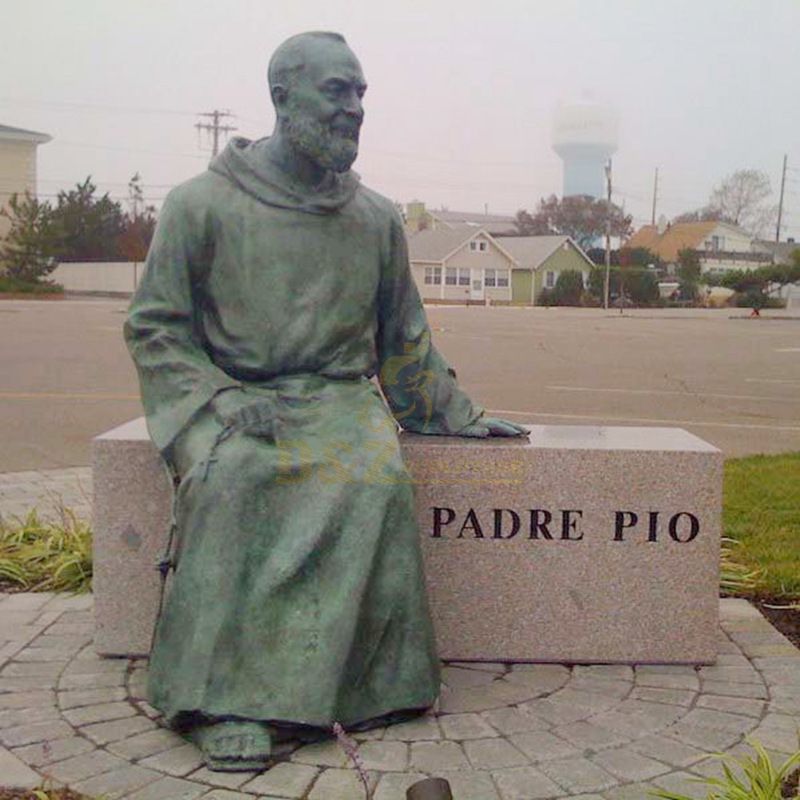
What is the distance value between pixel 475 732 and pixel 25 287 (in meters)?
44.4

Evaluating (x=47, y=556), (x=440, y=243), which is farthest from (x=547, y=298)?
(x=47, y=556)

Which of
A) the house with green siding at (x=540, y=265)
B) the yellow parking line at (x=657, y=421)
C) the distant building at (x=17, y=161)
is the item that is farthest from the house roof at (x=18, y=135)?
the yellow parking line at (x=657, y=421)

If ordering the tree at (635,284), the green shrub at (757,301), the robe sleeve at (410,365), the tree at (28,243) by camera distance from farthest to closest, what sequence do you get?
1. the tree at (635,284)
2. the tree at (28,243)
3. the green shrub at (757,301)
4. the robe sleeve at (410,365)

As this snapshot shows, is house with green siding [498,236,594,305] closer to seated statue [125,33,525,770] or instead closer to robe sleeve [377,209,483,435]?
robe sleeve [377,209,483,435]

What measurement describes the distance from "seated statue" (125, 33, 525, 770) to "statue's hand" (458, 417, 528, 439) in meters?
0.49

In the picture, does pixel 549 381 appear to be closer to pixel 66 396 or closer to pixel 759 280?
pixel 66 396

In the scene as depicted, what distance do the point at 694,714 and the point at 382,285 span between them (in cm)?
A: 189

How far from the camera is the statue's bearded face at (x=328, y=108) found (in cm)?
354

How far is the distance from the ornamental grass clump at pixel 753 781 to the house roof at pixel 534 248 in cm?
5514

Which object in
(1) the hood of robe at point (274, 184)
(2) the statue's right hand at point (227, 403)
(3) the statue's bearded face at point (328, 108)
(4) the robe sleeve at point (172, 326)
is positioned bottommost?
(2) the statue's right hand at point (227, 403)

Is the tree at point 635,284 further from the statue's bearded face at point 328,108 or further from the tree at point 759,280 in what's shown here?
the statue's bearded face at point 328,108

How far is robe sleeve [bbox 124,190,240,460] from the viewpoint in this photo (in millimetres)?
3662

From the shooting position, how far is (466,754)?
11.1 ft

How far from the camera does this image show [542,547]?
4.23 metres
